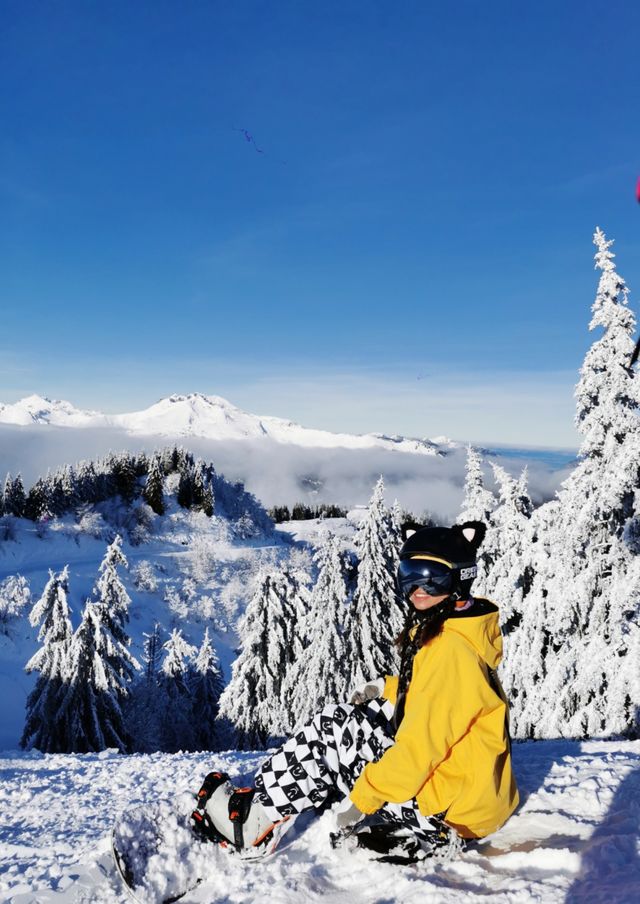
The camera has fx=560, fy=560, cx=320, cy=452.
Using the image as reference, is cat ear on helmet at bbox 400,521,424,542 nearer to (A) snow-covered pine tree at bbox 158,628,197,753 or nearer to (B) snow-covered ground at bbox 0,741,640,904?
(B) snow-covered ground at bbox 0,741,640,904

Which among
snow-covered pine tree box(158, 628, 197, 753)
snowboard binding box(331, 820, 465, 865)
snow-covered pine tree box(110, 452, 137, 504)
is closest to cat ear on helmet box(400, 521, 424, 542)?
snowboard binding box(331, 820, 465, 865)

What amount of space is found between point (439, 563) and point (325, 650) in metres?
22.0

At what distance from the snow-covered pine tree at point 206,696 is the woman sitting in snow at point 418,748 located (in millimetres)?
32624

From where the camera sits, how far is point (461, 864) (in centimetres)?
345

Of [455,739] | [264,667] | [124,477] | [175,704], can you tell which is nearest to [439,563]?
[455,739]

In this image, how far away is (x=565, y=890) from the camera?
10.1ft

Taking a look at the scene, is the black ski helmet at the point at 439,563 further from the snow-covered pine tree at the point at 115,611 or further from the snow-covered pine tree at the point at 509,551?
the snow-covered pine tree at the point at 115,611

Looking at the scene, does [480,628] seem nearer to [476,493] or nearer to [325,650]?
[476,493]

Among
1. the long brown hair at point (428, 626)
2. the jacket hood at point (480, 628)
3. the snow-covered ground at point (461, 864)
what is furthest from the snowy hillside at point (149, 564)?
the jacket hood at point (480, 628)

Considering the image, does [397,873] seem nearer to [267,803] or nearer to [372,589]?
[267,803]

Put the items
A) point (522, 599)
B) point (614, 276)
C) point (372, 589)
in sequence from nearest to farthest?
point (614, 276)
point (522, 599)
point (372, 589)

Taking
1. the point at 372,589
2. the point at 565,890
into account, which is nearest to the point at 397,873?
the point at 565,890

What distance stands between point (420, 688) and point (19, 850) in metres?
4.25

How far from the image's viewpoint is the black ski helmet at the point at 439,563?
3506 mm
